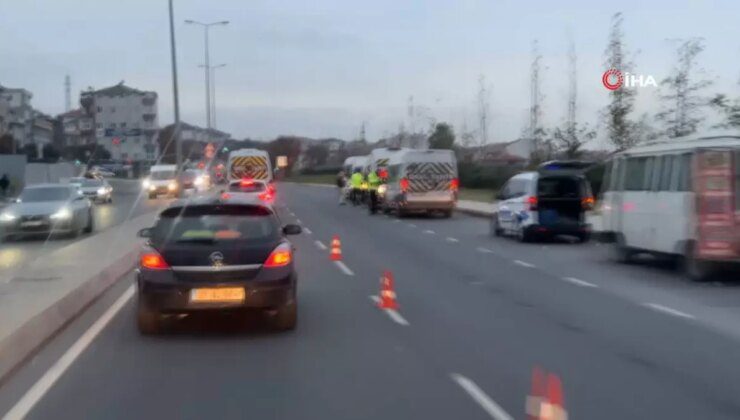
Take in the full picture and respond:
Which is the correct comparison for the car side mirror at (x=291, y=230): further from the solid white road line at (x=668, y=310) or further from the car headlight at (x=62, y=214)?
the car headlight at (x=62, y=214)

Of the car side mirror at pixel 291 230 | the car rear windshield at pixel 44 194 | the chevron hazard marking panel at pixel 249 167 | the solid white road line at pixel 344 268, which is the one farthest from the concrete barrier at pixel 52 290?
the chevron hazard marking panel at pixel 249 167

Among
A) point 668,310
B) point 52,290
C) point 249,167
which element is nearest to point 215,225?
point 52,290

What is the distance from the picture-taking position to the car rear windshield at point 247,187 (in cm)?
3831

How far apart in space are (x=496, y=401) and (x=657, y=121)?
99.6 feet

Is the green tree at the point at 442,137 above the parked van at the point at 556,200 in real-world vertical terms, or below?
above

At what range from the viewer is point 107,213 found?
46.5m

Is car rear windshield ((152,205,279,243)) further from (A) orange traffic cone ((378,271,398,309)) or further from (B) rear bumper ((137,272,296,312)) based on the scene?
(A) orange traffic cone ((378,271,398,309))

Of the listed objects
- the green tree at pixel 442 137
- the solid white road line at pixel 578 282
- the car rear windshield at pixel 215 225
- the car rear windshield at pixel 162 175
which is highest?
the green tree at pixel 442 137

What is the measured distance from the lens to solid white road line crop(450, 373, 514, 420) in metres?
8.26

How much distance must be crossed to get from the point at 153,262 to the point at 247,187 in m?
26.9

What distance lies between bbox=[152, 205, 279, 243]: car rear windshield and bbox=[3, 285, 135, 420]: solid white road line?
4.60ft

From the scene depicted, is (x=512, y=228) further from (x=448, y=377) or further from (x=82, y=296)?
(x=448, y=377)

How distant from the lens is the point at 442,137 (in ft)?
267

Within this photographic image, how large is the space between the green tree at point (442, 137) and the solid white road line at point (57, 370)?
6543cm
